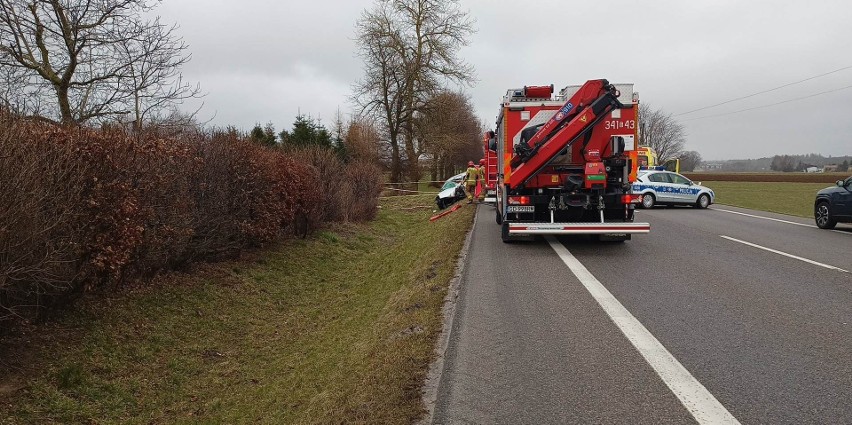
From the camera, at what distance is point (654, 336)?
5055mm

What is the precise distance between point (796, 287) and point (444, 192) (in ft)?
68.9

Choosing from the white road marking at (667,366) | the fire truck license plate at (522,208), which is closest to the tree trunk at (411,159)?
A: the fire truck license plate at (522,208)

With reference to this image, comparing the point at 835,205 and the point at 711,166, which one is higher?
the point at 711,166

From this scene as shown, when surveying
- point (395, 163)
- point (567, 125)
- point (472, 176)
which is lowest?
point (472, 176)

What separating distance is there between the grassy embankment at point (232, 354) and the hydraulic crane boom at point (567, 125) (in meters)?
2.31

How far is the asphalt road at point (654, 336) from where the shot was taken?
361cm

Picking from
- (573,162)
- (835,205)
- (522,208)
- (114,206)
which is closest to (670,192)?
(835,205)

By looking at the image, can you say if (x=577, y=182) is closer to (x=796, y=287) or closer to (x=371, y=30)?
(x=796, y=287)

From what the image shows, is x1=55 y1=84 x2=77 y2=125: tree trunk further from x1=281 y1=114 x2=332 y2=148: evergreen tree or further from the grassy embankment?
x1=281 y1=114 x2=332 y2=148: evergreen tree

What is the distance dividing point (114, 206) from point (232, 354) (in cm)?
245

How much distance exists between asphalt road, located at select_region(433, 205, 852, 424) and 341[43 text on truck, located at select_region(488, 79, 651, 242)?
3.27 ft

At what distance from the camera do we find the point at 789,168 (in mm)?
97938

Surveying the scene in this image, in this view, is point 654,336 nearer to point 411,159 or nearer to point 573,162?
point 573,162

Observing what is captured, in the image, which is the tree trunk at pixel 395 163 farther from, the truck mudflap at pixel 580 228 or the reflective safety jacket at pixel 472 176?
the truck mudflap at pixel 580 228
